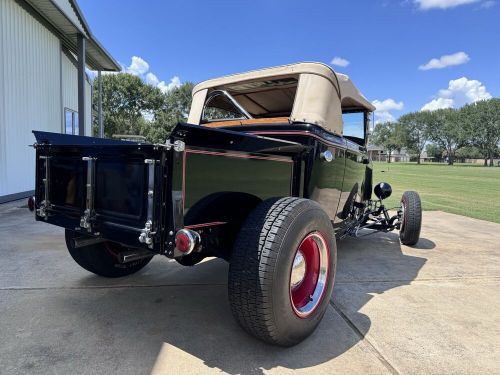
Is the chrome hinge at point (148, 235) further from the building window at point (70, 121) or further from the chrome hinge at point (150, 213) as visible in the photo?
the building window at point (70, 121)

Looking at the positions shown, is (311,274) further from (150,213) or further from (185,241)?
A: (150,213)

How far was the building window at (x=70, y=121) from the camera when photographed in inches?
498

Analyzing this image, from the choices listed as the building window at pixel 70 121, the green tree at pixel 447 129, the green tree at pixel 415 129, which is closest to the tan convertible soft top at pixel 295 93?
the building window at pixel 70 121

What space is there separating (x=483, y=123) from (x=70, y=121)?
75.1 metres

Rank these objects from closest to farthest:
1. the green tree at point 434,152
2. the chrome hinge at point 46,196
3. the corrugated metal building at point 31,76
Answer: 1. the chrome hinge at point 46,196
2. the corrugated metal building at point 31,76
3. the green tree at point 434,152

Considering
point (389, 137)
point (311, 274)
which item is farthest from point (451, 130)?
point (311, 274)

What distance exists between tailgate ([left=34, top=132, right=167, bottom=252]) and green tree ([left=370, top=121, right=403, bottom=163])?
89.4m

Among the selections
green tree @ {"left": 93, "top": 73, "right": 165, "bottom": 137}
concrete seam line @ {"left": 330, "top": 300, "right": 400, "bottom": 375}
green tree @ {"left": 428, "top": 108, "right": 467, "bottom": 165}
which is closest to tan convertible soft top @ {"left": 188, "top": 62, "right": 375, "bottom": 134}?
concrete seam line @ {"left": 330, "top": 300, "right": 400, "bottom": 375}

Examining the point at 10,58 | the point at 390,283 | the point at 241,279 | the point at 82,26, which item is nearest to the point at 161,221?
the point at 241,279

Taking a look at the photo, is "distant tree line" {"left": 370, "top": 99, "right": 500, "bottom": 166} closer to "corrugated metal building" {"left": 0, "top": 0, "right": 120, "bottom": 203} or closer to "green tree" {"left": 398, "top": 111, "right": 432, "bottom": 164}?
"green tree" {"left": 398, "top": 111, "right": 432, "bottom": 164}

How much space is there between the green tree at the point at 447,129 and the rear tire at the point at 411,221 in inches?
3034

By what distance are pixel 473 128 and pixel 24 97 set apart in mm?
77823

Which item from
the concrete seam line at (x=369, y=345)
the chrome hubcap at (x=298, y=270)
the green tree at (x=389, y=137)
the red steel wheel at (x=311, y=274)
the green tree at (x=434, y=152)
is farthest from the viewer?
the green tree at (x=434, y=152)

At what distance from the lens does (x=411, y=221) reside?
17.8ft
